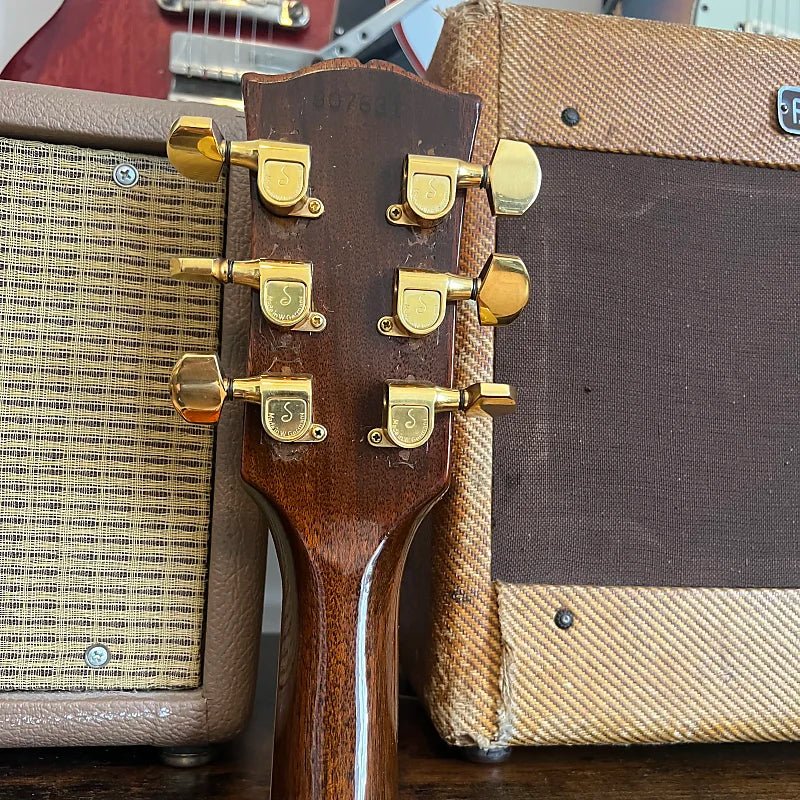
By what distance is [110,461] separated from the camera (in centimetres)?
61

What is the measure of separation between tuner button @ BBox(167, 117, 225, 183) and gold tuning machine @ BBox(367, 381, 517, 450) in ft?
0.62

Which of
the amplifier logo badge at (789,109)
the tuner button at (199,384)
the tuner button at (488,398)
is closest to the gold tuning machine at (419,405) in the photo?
the tuner button at (488,398)

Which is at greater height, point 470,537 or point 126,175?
point 126,175

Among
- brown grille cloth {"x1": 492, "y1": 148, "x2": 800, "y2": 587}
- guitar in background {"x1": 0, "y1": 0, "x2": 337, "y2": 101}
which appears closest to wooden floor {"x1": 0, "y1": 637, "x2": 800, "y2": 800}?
brown grille cloth {"x1": 492, "y1": 148, "x2": 800, "y2": 587}

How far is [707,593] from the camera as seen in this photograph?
0.66 meters

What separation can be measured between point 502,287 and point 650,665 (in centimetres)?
34

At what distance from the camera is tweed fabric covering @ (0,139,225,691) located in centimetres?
60

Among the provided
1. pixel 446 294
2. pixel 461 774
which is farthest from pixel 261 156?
pixel 461 774

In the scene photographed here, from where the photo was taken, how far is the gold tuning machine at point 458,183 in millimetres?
521

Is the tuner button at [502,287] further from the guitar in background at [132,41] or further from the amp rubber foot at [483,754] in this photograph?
the guitar in background at [132,41]

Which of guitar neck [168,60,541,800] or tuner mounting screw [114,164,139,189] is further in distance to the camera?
tuner mounting screw [114,164,139,189]

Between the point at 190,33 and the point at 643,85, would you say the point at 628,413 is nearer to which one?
the point at 643,85

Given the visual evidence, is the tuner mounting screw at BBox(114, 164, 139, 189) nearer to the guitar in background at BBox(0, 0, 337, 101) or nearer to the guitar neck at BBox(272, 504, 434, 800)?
the guitar neck at BBox(272, 504, 434, 800)

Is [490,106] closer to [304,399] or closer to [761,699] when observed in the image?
[304,399]
